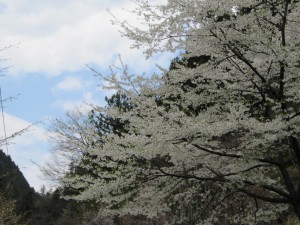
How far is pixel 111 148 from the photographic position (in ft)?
18.5

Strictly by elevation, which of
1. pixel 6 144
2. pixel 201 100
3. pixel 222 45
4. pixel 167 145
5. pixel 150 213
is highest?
pixel 222 45

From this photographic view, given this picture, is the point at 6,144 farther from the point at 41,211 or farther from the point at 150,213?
the point at 41,211

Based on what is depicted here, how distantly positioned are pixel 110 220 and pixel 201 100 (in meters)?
12.6

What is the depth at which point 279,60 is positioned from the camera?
462 centimetres

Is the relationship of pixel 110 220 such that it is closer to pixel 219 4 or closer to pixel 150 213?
pixel 150 213

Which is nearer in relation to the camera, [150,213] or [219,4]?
[219,4]

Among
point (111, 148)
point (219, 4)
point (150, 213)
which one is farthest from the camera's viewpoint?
point (150, 213)

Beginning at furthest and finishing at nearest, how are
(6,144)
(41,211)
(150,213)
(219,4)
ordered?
(41,211) < (150,213) < (219,4) < (6,144)

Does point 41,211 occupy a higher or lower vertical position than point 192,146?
higher

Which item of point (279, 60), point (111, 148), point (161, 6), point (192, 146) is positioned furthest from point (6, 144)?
point (279, 60)

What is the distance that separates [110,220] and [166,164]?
11.9 meters

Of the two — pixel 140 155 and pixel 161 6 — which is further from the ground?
→ pixel 161 6

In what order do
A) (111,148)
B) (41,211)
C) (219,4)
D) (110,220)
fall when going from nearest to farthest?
(219,4) < (111,148) < (110,220) < (41,211)

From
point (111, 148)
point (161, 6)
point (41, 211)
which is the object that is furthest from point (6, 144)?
point (41, 211)
